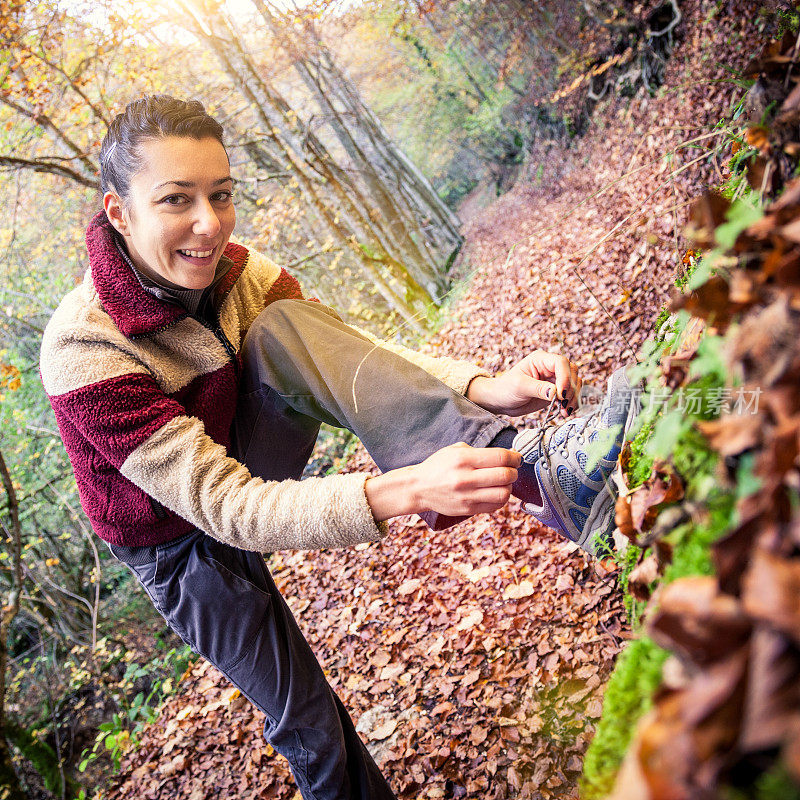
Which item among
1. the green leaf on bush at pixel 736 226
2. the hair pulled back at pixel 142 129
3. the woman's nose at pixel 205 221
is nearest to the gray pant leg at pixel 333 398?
the woman's nose at pixel 205 221

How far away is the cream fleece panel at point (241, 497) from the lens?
1.81 m

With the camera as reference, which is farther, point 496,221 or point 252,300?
point 496,221

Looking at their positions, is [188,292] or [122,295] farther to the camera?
[188,292]

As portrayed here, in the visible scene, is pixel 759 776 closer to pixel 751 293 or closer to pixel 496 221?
pixel 751 293

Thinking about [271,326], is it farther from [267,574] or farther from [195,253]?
[267,574]

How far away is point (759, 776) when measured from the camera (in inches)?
19.6

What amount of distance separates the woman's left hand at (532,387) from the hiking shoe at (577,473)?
0.14 meters

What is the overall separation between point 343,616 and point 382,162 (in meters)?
11.1

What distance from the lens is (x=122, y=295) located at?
2.28 metres

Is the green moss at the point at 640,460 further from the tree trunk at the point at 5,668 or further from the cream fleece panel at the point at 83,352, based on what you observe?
the tree trunk at the point at 5,668

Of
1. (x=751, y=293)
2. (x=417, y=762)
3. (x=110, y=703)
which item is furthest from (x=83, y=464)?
(x=110, y=703)

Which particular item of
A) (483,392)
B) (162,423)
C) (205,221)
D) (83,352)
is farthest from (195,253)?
(483,392)

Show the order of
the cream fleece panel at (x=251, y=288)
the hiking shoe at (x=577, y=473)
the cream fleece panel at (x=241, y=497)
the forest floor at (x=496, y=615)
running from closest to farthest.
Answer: the hiking shoe at (x=577, y=473), the cream fleece panel at (x=241, y=497), the forest floor at (x=496, y=615), the cream fleece panel at (x=251, y=288)

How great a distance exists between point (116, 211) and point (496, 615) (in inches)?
109
